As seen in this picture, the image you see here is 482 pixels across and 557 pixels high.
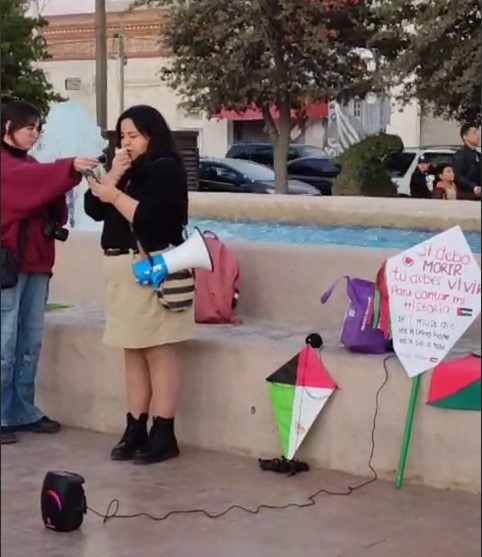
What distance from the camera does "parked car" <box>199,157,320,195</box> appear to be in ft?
76.8

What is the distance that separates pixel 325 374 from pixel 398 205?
3.96m

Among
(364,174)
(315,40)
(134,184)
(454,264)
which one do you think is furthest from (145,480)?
(315,40)

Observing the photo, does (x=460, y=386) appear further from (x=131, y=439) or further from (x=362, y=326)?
(x=131, y=439)

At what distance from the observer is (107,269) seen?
618cm

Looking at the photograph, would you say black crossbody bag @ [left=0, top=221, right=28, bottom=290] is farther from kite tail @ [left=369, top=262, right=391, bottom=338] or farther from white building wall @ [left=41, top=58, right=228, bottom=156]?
white building wall @ [left=41, top=58, right=228, bottom=156]

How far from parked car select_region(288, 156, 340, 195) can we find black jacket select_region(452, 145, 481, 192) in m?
15.9

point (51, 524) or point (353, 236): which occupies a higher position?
point (353, 236)

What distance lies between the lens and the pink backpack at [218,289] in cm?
720

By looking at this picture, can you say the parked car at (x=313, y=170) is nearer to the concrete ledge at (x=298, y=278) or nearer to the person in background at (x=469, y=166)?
the person in background at (x=469, y=166)

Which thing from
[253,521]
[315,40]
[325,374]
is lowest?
[253,521]

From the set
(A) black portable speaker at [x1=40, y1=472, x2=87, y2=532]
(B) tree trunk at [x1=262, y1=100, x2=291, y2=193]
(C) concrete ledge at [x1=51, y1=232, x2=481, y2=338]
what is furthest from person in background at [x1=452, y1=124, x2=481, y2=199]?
(B) tree trunk at [x1=262, y1=100, x2=291, y2=193]

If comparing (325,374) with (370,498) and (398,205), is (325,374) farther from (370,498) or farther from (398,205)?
(398,205)

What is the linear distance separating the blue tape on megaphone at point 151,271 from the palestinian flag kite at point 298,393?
731 mm

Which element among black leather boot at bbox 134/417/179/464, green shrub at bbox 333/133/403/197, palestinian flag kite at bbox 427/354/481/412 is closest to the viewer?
palestinian flag kite at bbox 427/354/481/412
